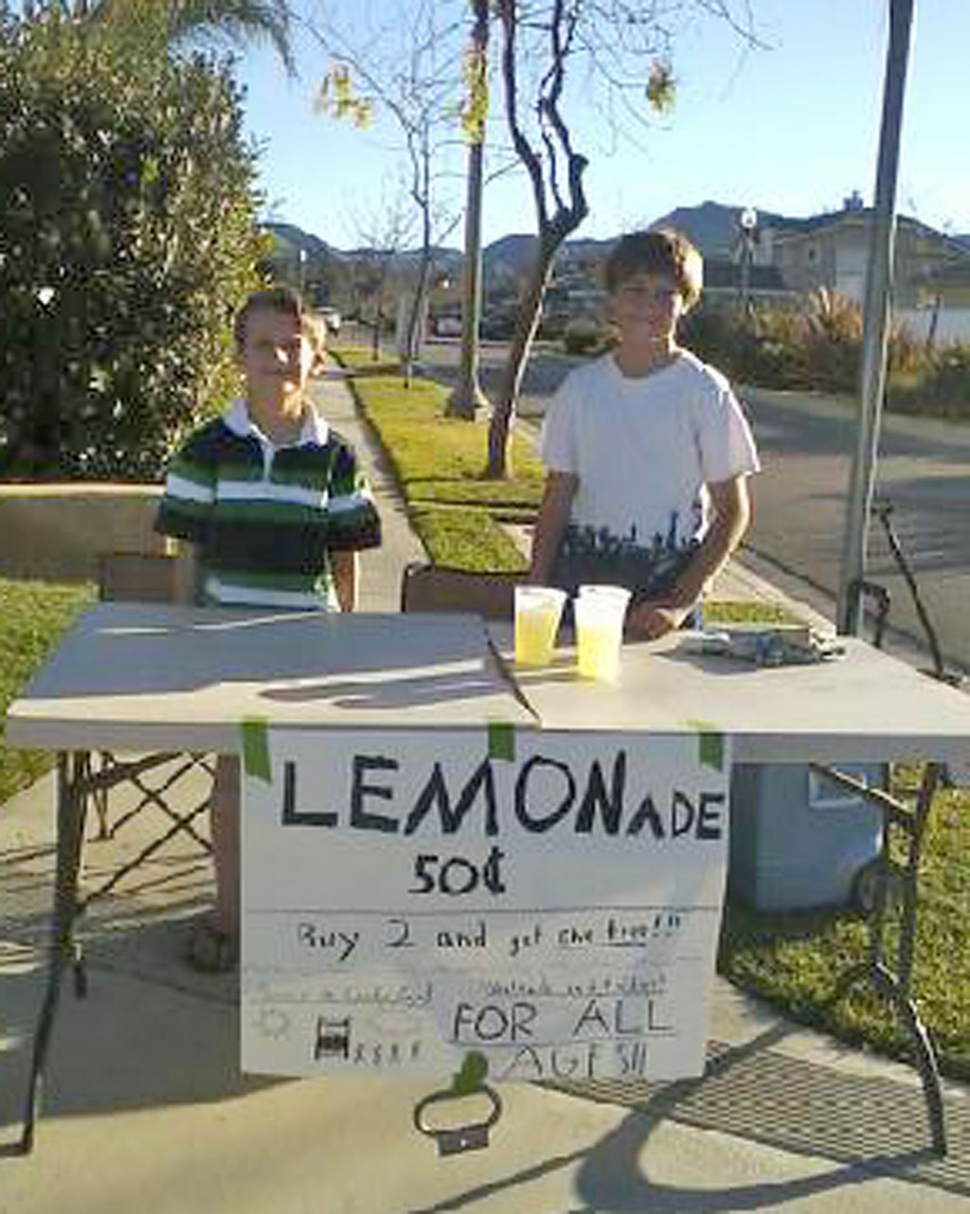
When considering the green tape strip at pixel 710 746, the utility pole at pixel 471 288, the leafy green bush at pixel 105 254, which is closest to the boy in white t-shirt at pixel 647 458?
the green tape strip at pixel 710 746

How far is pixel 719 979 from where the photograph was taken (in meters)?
4.21

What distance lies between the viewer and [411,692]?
3.16 meters

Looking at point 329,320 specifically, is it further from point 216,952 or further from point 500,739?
point 500,739

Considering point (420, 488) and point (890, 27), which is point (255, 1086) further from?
point (420, 488)

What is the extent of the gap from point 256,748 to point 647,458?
1.45 m

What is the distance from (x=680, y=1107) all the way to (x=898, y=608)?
7371 mm

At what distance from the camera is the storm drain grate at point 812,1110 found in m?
3.39

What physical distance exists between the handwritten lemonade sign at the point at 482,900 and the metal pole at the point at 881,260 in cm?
224

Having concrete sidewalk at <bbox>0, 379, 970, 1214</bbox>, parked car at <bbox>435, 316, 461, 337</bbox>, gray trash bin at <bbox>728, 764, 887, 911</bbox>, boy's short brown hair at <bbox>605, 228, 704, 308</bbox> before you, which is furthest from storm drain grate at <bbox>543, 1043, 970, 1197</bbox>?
parked car at <bbox>435, 316, 461, 337</bbox>

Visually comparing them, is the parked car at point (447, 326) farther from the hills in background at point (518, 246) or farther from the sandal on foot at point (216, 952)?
the sandal on foot at point (216, 952)

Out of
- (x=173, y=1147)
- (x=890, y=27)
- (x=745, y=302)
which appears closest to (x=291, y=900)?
(x=173, y=1147)

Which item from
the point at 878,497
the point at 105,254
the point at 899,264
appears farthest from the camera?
the point at 899,264

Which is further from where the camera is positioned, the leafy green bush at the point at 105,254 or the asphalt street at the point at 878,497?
the asphalt street at the point at 878,497

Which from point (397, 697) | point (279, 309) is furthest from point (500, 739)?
point (279, 309)
